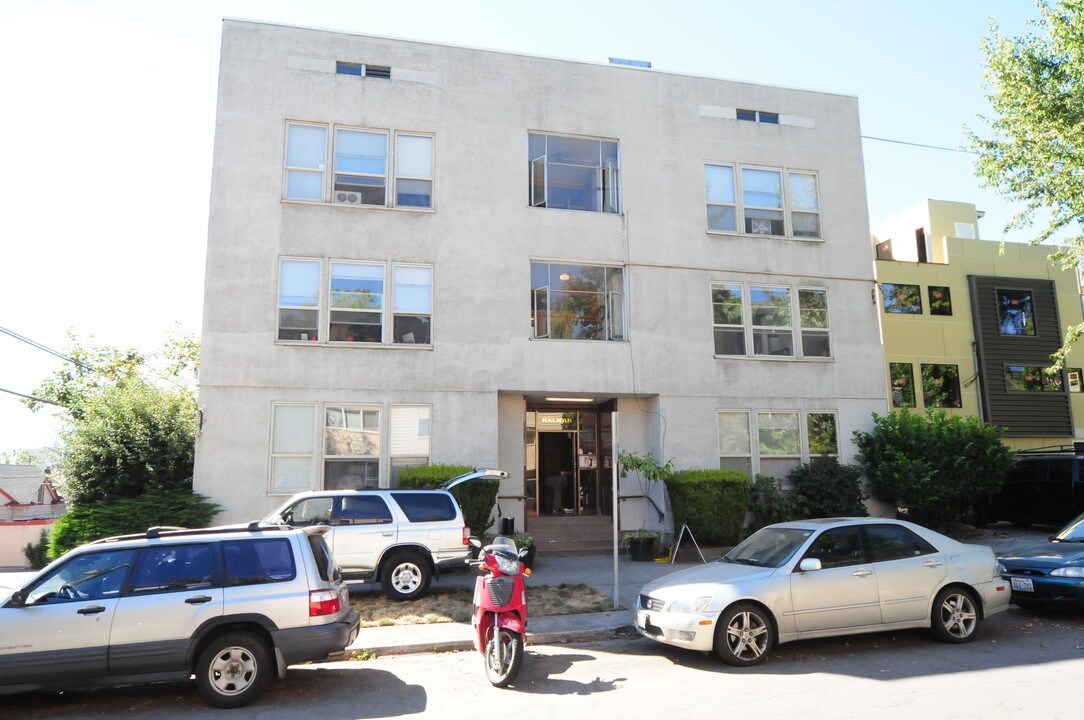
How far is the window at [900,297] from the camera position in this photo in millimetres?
25750

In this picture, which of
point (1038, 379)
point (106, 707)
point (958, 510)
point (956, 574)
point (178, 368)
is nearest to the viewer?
point (106, 707)

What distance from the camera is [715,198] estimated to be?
19016 mm

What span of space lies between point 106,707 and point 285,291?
34.6ft

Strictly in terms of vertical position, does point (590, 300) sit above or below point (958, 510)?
above

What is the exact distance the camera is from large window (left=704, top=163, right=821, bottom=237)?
1903 centimetres

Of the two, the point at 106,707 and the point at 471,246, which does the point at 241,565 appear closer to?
the point at 106,707

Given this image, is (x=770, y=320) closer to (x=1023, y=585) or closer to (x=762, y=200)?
(x=762, y=200)

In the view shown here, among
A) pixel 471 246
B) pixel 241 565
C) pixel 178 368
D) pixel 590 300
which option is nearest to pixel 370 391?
pixel 471 246

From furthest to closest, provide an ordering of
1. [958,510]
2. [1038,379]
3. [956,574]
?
[1038,379], [958,510], [956,574]

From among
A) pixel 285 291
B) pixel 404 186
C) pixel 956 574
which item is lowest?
pixel 956 574

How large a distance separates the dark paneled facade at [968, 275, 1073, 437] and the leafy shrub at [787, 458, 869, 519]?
35.5 ft

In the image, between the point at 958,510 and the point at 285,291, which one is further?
the point at 958,510

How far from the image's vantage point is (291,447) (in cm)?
1576

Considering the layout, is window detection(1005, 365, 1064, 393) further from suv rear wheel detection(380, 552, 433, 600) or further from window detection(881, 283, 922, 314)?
suv rear wheel detection(380, 552, 433, 600)
